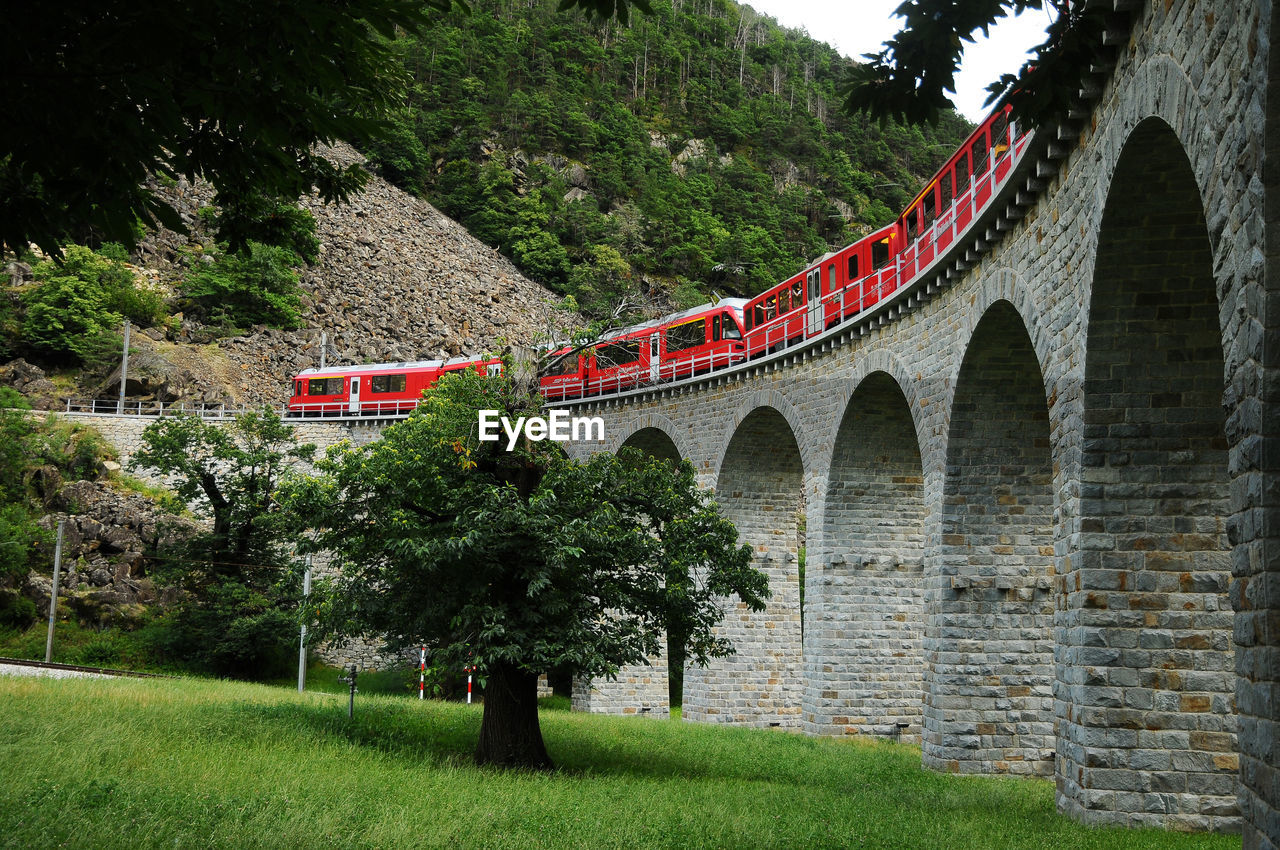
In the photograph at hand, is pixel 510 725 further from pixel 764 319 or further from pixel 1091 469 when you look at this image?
pixel 764 319

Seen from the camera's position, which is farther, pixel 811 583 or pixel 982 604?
pixel 811 583

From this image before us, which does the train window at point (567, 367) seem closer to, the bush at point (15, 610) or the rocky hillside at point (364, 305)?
the rocky hillside at point (364, 305)

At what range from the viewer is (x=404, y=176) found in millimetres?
69812

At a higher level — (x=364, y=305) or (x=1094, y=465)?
(x=364, y=305)

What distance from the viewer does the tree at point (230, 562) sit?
29.9 meters

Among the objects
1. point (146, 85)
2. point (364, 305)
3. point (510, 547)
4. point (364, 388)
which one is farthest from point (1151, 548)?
point (364, 305)

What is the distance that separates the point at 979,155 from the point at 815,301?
26.1 feet

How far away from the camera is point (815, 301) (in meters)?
24.1

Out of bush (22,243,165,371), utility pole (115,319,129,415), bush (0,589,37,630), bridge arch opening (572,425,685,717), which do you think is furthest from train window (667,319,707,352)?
bush (22,243,165,371)

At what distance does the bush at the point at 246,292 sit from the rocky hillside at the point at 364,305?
Answer: 1129mm

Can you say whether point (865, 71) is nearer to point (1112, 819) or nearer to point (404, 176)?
point (1112, 819)

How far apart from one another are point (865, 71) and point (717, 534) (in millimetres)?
10484

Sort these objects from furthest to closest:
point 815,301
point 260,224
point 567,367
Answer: point 567,367 → point 815,301 → point 260,224

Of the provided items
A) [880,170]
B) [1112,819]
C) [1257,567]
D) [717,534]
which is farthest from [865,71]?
[880,170]
